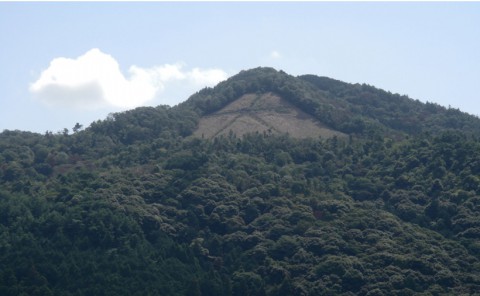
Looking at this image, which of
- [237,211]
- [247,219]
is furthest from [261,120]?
[247,219]

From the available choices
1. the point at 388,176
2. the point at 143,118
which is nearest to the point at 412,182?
the point at 388,176

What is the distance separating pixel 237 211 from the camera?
96.8 meters

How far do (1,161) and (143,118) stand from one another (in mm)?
28345

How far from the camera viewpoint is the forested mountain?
80000 millimetres

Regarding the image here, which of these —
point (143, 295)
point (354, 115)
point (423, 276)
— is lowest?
point (143, 295)

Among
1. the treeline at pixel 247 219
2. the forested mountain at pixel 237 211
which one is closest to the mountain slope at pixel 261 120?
the forested mountain at pixel 237 211

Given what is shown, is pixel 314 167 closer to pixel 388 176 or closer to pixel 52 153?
pixel 388 176

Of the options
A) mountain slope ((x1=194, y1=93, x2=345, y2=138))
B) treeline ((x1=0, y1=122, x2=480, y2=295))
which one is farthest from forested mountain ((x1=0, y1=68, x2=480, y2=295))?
mountain slope ((x1=194, y1=93, x2=345, y2=138))

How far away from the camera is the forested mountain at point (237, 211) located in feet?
262

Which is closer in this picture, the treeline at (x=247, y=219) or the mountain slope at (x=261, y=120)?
the treeline at (x=247, y=219)

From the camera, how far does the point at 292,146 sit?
12244 cm

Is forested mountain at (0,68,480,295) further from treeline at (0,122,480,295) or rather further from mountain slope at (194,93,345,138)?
mountain slope at (194,93,345,138)

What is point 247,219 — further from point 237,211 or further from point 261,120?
point 261,120

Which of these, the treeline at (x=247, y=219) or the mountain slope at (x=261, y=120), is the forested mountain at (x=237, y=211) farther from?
the mountain slope at (x=261, y=120)
